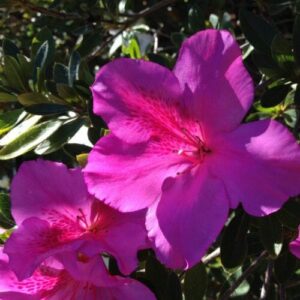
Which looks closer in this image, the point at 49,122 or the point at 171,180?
the point at 171,180

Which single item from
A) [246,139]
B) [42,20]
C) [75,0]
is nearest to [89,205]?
[246,139]

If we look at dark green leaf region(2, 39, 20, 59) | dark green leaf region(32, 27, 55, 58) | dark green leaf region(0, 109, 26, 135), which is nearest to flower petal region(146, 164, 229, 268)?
dark green leaf region(0, 109, 26, 135)

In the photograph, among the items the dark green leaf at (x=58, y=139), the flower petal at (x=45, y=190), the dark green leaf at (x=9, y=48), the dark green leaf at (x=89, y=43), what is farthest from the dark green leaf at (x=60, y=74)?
the dark green leaf at (x=89, y=43)

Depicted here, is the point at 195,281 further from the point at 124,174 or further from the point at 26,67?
the point at 26,67

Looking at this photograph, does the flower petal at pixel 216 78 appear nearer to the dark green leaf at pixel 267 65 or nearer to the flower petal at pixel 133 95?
the flower petal at pixel 133 95

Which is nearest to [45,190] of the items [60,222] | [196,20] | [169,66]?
[60,222]

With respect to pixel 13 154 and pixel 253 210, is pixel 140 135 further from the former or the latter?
pixel 13 154
